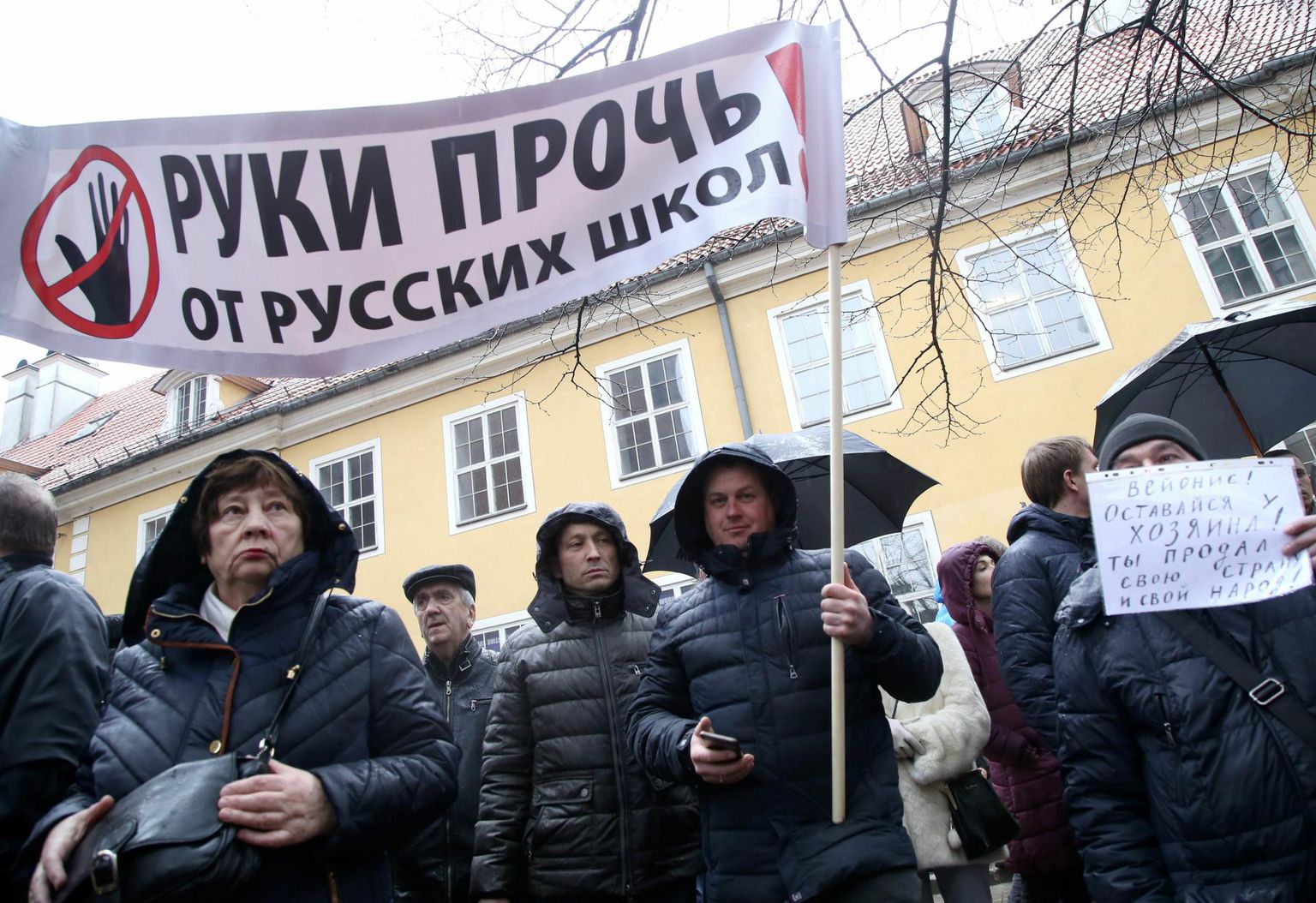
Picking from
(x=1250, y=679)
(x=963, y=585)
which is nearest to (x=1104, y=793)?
(x=1250, y=679)

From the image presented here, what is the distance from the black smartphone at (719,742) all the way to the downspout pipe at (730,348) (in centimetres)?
959

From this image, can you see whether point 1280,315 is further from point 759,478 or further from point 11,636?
point 11,636

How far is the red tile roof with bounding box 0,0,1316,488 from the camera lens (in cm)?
387

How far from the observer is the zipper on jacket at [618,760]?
9.07ft

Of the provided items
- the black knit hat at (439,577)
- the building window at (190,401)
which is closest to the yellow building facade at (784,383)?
the building window at (190,401)

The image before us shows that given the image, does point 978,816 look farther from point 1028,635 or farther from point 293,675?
point 293,675

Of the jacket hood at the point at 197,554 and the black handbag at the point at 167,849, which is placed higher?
the jacket hood at the point at 197,554

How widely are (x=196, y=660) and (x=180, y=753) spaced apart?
21 centimetres

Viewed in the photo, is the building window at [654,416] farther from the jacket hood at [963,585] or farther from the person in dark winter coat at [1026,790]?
the person in dark winter coat at [1026,790]

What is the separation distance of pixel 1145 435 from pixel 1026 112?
1989 mm

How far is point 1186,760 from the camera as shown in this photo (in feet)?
6.30

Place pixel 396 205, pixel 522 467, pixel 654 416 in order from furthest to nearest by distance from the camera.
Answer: pixel 522 467 → pixel 654 416 → pixel 396 205

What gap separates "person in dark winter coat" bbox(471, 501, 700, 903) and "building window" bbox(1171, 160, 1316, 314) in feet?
32.8

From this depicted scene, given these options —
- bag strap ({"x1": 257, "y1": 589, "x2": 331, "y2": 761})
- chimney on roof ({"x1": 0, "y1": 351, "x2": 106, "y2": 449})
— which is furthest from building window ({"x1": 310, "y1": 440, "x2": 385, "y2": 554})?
chimney on roof ({"x1": 0, "y1": 351, "x2": 106, "y2": 449})
